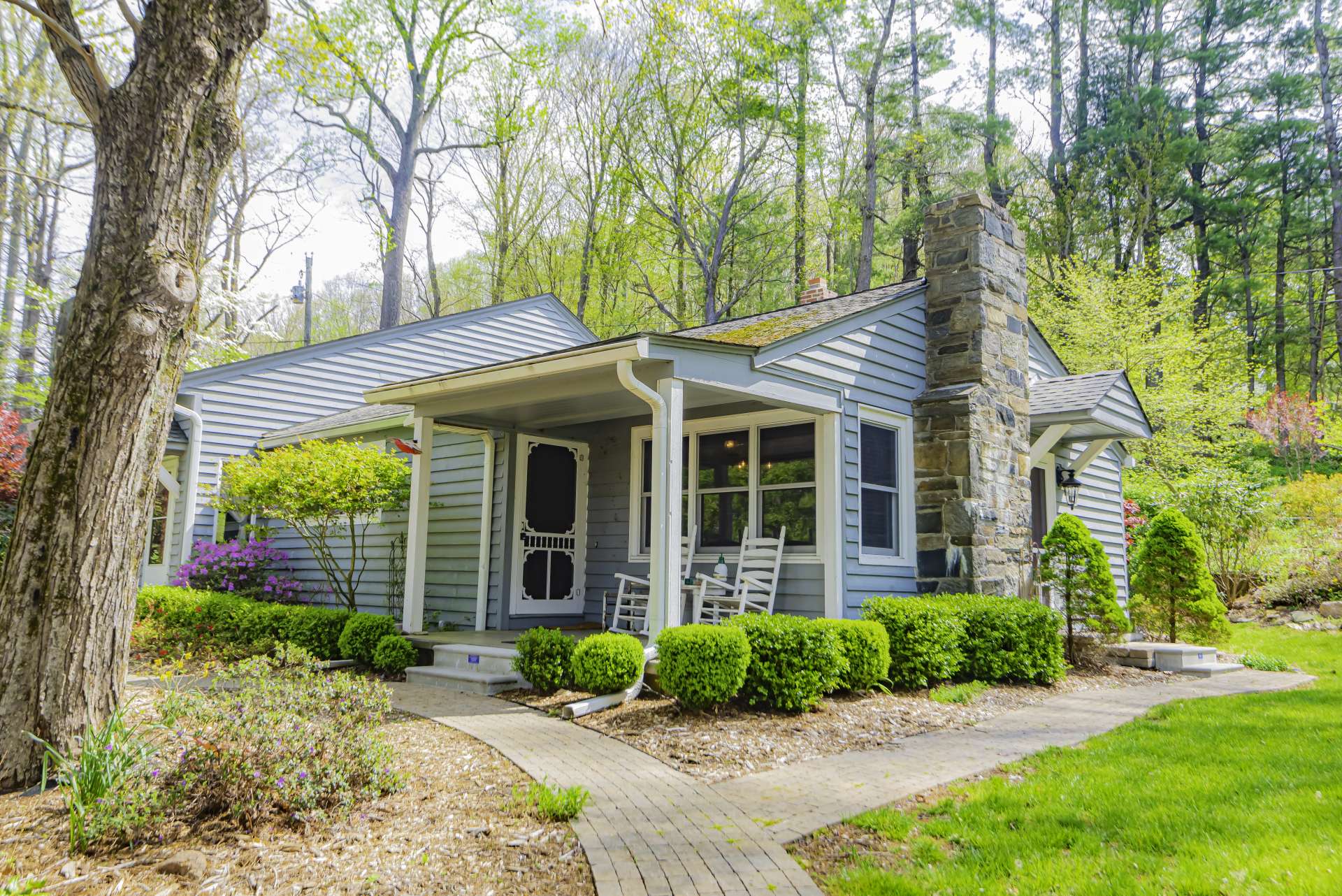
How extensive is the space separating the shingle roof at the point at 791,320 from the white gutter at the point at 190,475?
688 cm

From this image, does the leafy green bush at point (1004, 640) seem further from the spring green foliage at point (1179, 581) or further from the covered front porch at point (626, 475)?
the spring green foliage at point (1179, 581)

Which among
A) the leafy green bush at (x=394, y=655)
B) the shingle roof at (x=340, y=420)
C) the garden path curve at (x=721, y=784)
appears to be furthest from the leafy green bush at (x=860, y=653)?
the shingle roof at (x=340, y=420)

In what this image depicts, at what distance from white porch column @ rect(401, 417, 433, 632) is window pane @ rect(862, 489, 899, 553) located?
4340 millimetres

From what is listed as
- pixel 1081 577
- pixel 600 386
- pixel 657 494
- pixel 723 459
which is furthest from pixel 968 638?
pixel 600 386

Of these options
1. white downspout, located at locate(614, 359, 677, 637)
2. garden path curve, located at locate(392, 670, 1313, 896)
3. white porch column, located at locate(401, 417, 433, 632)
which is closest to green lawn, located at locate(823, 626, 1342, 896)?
garden path curve, located at locate(392, 670, 1313, 896)

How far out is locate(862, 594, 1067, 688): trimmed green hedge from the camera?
721cm

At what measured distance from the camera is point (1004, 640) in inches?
308

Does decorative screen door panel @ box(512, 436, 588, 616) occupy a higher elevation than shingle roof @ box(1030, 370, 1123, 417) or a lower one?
lower

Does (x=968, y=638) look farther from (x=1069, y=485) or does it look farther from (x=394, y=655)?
(x=394, y=655)

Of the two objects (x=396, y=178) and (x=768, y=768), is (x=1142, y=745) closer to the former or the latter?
(x=768, y=768)

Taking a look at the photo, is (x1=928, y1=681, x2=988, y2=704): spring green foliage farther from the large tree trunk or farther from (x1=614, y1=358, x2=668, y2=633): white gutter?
the large tree trunk

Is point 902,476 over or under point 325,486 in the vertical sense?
over

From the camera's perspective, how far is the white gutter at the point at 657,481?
6.64 m

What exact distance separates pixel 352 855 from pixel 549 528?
6.52 meters
